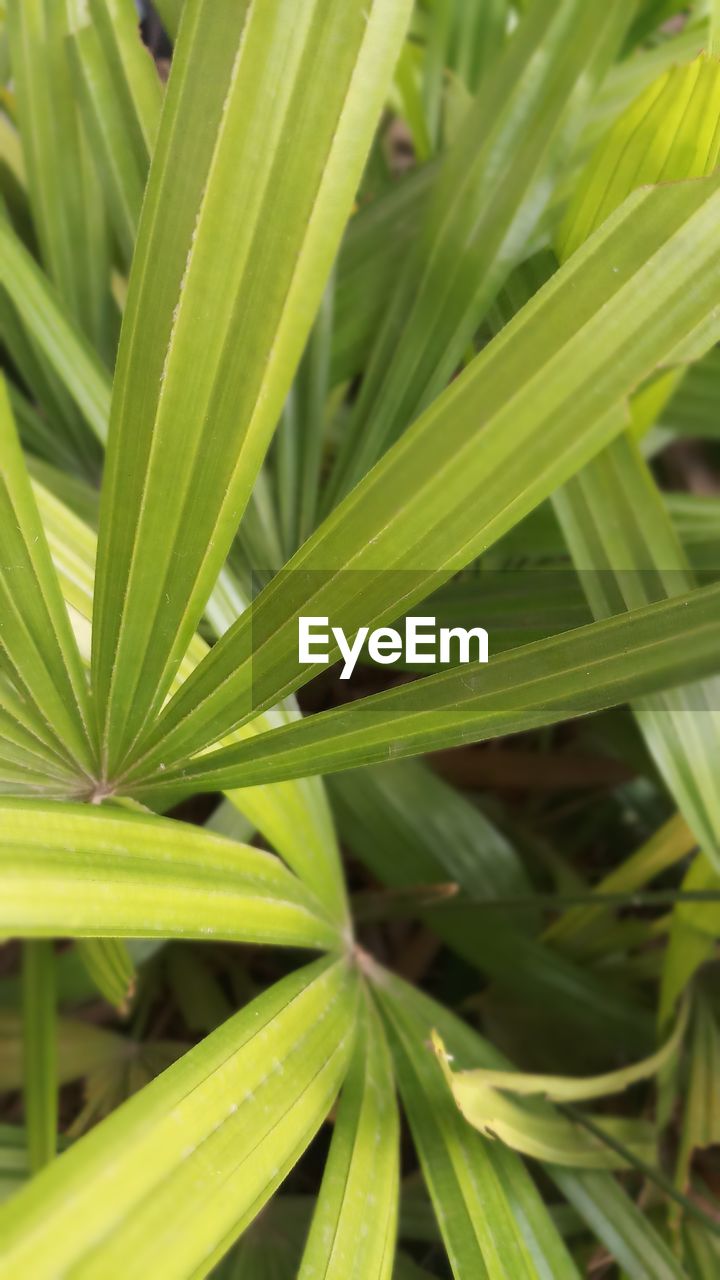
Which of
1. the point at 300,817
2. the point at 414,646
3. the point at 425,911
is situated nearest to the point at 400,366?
the point at 414,646

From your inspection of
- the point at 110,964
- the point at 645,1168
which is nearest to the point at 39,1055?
the point at 110,964

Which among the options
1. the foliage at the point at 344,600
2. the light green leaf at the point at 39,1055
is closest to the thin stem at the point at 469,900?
the foliage at the point at 344,600

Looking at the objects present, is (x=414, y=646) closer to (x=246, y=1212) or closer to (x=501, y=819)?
(x=246, y=1212)

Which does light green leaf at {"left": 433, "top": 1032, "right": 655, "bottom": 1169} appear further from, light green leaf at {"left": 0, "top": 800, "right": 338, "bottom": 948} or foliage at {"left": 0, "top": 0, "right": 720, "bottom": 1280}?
light green leaf at {"left": 0, "top": 800, "right": 338, "bottom": 948}

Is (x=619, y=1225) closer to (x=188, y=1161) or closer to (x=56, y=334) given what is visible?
(x=188, y=1161)

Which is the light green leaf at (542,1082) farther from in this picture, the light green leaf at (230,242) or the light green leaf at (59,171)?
the light green leaf at (59,171)

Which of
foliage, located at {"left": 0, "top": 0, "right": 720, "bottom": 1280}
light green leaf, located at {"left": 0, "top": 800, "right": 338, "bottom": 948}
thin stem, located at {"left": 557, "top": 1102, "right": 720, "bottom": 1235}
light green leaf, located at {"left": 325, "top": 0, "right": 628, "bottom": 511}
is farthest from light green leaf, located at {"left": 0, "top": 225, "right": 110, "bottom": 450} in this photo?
thin stem, located at {"left": 557, "top": 1102, "right": 720, "bottom": 1235}
